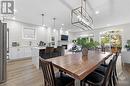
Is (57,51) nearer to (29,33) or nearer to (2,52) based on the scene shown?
(2,52)

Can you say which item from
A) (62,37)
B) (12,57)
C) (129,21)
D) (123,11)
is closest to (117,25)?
(129,21)

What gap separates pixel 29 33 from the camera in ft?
26.3

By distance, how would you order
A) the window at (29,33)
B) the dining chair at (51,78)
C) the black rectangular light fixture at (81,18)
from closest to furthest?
the dining chair at (51,78) < the black rectangular light fixture at (81,18) < the window at (29,33)

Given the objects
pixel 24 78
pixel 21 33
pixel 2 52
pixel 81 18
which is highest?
pixel 81 18

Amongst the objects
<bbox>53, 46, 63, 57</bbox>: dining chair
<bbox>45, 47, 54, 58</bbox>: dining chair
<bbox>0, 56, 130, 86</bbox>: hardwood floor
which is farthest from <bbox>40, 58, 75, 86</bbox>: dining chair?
<bbox>53, 46, 63, 57</bbox>: dining chair

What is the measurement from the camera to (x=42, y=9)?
547 centimetres

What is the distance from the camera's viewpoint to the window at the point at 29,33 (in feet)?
25.5

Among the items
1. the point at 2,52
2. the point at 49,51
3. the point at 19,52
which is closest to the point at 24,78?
the point at 2,52

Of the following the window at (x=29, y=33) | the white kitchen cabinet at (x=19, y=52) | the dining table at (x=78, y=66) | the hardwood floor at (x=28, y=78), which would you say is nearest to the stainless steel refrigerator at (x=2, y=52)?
the hardwood floor at (x=28, y=78)

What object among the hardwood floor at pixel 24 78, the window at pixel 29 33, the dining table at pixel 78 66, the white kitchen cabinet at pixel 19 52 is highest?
the window at pixel 29 33

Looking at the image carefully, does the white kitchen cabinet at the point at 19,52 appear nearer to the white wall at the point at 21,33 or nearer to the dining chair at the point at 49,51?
the white wall at the point at 21,33

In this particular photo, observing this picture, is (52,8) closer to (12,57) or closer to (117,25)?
(12,57)

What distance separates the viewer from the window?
25.5 feet

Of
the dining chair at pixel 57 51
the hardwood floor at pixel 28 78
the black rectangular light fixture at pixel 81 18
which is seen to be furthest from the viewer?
the dining chair at pixel 57 51
